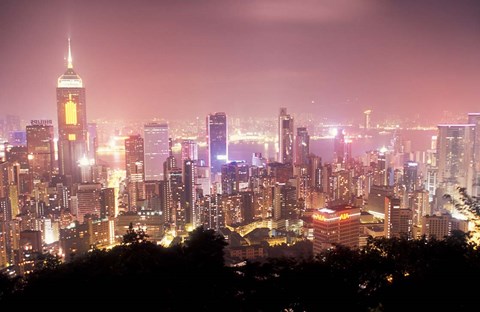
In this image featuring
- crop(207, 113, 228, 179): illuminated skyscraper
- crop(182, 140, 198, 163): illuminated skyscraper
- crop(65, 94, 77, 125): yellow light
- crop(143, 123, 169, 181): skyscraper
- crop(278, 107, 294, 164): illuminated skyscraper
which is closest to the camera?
crop(143, 123, 169, 181): skyscraper

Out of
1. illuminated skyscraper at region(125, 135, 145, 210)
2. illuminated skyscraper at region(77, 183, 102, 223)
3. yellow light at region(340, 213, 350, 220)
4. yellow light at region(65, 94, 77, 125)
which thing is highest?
yellow light at region(65, 94, 77, 125)

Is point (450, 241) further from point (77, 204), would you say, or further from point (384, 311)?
point (77, 204)

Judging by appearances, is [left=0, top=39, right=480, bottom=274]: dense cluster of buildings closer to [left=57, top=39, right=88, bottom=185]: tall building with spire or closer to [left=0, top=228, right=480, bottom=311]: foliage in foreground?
[left=57, top=39, right=88, bottom=185]: tall building with spire

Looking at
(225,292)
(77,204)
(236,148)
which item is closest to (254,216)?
(77,204)

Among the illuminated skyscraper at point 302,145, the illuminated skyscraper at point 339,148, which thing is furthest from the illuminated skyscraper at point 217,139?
the illuminated skyscraper at point 339,148

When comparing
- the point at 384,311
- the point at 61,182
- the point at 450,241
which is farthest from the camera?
the point at 61,182

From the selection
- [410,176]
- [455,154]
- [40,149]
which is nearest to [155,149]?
[40,149]

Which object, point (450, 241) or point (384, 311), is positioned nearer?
point (384, 311)

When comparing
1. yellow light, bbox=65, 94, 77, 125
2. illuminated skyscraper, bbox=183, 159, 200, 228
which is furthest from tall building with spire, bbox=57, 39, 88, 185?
illuminated skyscraper, bbox=183, 159, 200, 228

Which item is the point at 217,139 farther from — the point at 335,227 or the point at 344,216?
the point at 335,227
